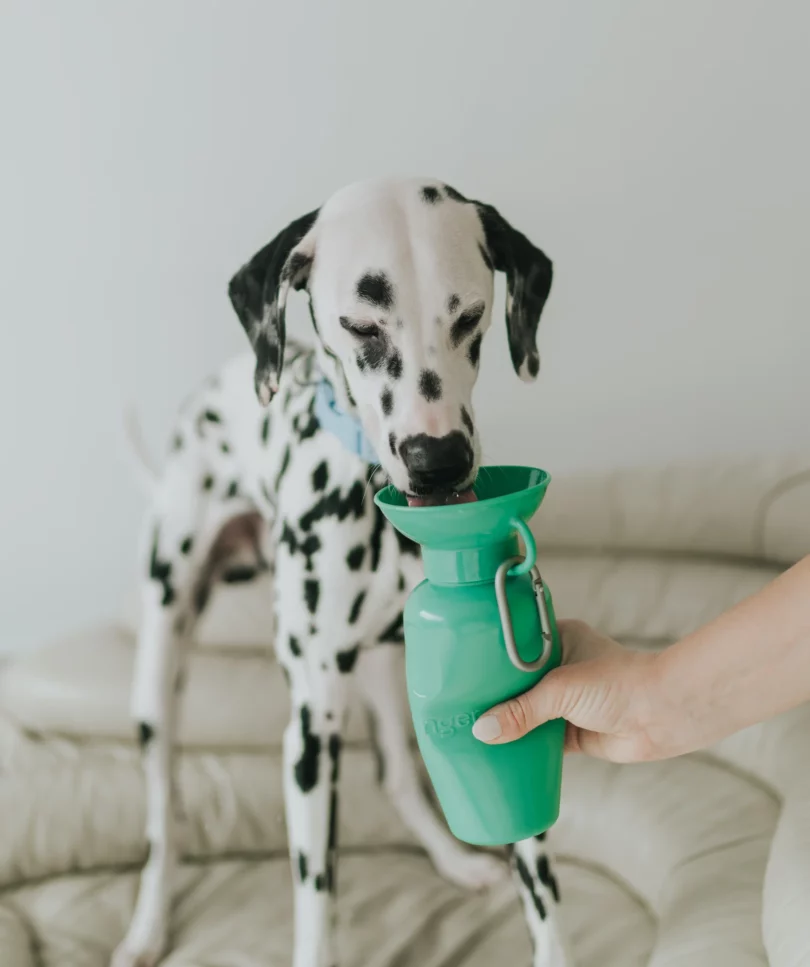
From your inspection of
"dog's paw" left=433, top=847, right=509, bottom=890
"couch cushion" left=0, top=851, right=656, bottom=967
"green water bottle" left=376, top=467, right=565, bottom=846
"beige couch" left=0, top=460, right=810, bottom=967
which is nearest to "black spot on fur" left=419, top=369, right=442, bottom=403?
"green water bottle" left=376, top=467, right=565, bottom=846

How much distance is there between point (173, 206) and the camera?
1.86 meters

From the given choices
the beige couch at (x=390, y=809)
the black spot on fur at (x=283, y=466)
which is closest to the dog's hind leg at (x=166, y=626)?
the beige couch at (x=390, y=809)

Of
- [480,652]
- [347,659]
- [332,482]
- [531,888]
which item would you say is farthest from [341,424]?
[531,888]

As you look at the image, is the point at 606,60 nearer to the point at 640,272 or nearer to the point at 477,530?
the point at 640,272

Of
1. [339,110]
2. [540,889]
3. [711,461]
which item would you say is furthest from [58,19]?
[540,889]

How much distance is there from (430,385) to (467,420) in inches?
2.0

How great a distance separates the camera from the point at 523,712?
32.1 inches

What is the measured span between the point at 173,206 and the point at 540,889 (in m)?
1.45

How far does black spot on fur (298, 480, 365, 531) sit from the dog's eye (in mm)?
230

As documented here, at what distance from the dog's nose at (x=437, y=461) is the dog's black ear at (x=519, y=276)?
0.21 meters

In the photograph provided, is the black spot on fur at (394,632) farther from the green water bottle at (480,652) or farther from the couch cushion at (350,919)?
the couch cushion at (350,919)

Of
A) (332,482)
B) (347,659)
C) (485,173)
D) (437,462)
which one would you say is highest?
(485,173)

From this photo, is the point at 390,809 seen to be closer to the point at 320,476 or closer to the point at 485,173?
the point at 320,476

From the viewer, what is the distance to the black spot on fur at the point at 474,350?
0.94 meters
